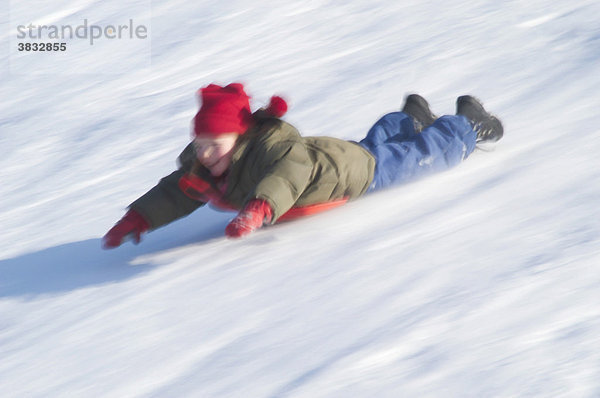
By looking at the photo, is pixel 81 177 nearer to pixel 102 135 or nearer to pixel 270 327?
pixel 102 135

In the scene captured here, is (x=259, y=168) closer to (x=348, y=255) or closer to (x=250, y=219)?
(x=250, y=219)

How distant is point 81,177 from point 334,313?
2.23 m

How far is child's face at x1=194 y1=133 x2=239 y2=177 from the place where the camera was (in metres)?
2.40

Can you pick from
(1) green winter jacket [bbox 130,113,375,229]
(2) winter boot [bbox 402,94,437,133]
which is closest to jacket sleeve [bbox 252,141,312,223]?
(1) green winter jacket [bbox 130,113,375,229]

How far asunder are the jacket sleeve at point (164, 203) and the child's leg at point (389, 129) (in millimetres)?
650

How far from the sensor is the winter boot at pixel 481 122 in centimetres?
294

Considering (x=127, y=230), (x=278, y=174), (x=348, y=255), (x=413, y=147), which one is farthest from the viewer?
(x=413, y=147)

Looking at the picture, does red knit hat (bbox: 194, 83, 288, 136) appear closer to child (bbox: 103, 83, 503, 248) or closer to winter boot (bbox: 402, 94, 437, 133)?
child (bbox: 103, 83, 503, 248)

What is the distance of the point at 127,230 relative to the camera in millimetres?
2537

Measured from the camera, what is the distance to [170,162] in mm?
3717
